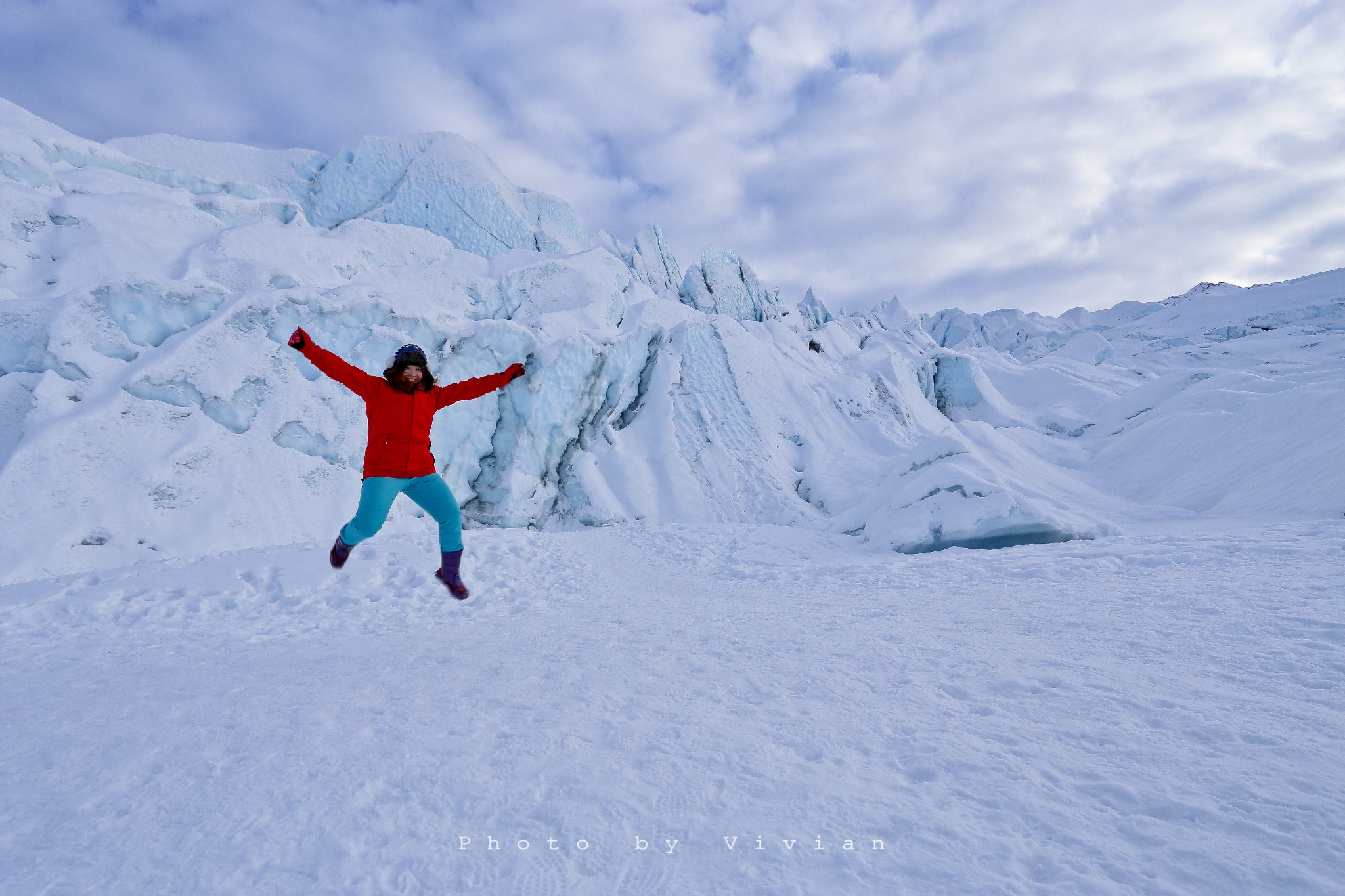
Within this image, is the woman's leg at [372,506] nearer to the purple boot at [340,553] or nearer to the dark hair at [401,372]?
the purple boot at [340,553]

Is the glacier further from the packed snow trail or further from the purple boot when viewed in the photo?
the purple boot

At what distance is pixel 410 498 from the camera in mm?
4008

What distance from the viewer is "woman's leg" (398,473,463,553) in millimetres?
4160

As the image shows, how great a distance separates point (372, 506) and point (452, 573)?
2.92 feet

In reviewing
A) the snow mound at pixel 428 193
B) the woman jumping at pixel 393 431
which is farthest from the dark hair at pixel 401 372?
the snow mound at pixel 428 193

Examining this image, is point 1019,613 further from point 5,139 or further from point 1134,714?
point 5,139

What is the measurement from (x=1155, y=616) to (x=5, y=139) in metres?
24.4

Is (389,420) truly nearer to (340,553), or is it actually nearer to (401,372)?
(401,372)

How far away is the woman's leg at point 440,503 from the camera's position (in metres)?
4.16

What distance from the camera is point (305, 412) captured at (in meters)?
10.5

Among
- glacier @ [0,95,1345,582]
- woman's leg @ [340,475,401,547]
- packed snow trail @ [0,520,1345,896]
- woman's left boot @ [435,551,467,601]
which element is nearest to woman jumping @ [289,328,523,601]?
woman's leg @ [340,475,401,547]

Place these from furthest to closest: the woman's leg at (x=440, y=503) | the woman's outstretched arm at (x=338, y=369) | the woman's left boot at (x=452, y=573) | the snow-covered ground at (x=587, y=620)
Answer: the woman's left boot at (x=452, y=573) < the woman's leg at (x=440, y=503) < the woman's outstretched arm at (x=338, y=369) < the snow-covered ground at (x=587, y=620)

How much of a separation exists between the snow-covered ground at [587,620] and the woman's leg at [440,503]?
2.60ft

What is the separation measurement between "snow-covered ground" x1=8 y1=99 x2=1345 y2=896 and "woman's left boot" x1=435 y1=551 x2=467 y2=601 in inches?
15.2
